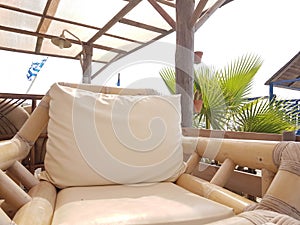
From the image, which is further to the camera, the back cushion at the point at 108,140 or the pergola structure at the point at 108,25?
the pergola structure at the point at 108,25

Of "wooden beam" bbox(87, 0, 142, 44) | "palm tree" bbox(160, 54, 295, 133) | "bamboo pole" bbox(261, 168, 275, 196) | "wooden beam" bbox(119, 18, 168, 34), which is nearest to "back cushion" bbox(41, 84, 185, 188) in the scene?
"bamboo pole" bbox(261, 168, 275, 196)

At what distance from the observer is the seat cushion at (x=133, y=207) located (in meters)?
0.77

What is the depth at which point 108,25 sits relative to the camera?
4246 mm

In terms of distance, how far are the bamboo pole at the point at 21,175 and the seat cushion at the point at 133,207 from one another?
149 millimetres

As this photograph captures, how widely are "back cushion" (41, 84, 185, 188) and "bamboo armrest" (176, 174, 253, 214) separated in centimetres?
7

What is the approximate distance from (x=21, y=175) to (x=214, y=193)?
31.6 inches

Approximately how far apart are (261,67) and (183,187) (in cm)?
160

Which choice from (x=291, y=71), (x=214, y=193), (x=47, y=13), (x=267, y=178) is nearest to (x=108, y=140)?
(x=214, y=193)

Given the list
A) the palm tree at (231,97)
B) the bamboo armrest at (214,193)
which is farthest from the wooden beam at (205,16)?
the bamboo armrest at (214,193)

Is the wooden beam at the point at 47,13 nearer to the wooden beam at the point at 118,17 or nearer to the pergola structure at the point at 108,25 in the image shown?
the pergola structure at the point at 108,25

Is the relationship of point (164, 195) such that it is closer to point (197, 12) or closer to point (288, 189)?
point (288, 189)

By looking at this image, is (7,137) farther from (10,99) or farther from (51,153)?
(51,153)

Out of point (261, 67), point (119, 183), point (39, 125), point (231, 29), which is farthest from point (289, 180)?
point (231, 29)

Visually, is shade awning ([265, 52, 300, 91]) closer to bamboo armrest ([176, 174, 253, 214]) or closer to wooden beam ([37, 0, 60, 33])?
wooden beam ([37, 0, 60, 33])
